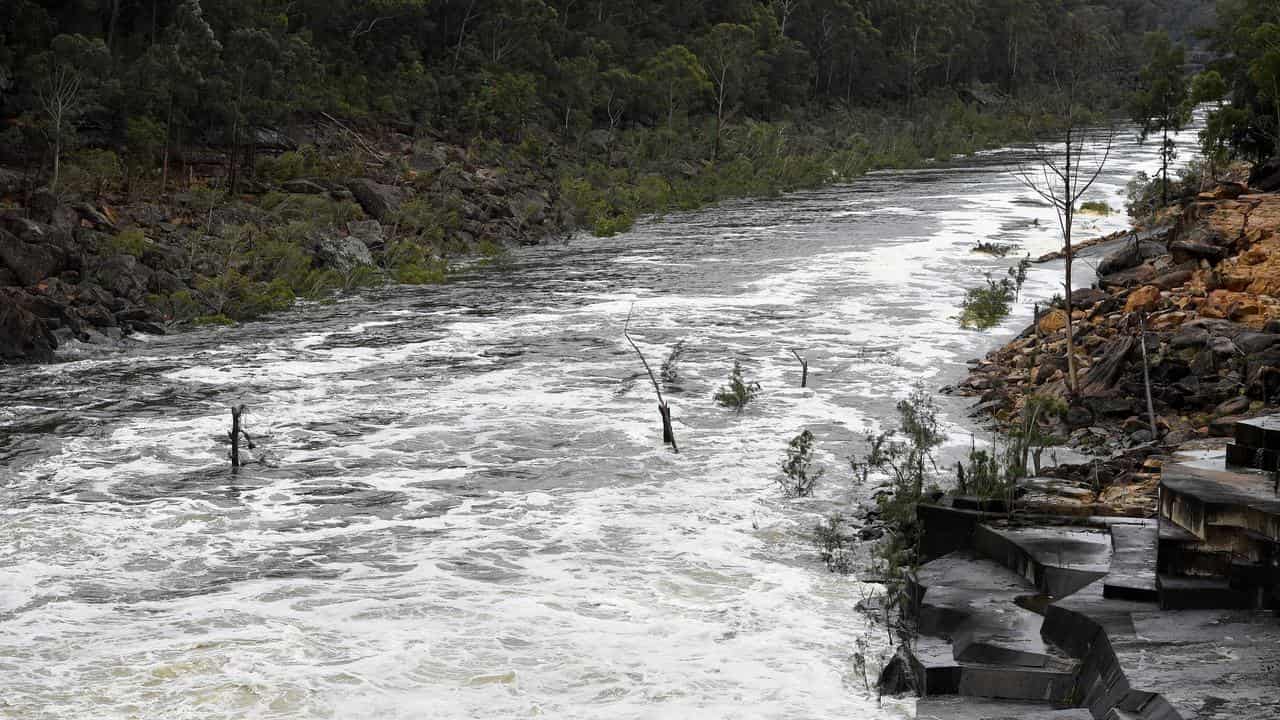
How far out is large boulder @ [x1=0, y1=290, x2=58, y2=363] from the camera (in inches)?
741

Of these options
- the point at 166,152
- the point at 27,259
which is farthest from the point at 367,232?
the point at 27,259

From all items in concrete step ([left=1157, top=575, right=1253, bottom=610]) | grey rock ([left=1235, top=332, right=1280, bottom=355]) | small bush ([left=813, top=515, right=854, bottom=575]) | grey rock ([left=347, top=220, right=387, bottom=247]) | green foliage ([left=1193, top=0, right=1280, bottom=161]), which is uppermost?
green foliage ([left=1193, top=0, right=1280, bottom=161])

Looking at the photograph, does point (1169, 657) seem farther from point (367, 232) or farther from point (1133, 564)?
point (367, 232)

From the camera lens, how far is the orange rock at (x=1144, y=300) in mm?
19062

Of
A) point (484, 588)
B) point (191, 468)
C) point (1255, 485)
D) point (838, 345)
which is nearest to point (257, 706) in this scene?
point (484, 588)

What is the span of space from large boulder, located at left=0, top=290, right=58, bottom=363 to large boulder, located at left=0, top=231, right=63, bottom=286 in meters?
1.69

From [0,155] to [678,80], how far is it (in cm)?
3573

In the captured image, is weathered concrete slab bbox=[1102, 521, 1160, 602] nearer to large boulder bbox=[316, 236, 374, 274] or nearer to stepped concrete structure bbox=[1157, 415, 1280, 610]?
stepped concrete structure bbox=[1157, 415, 1280, 610]

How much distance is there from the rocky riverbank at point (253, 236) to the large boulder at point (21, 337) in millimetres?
21

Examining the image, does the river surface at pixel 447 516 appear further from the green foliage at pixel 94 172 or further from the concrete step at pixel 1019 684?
the green foliage at pixel 94 172

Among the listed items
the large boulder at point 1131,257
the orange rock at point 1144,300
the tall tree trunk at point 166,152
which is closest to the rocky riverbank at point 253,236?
the tall tree trunk at point 166,152

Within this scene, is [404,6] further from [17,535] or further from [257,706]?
[257,706]

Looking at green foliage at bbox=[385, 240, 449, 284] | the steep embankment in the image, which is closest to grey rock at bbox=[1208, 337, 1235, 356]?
the steep embankment

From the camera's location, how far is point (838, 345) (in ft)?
70.5
